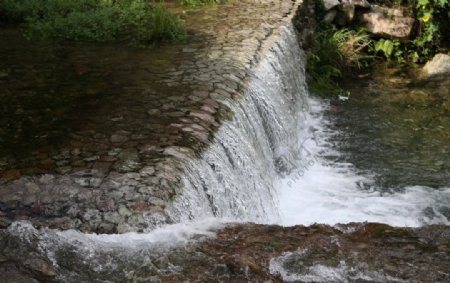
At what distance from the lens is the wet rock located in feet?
34.7

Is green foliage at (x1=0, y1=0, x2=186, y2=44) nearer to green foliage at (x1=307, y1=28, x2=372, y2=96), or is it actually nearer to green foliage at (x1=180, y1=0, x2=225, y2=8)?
green foliage at (x1=180, y1=0, x2=225, y2=8)

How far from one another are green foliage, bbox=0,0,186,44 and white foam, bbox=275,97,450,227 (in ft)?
8.72

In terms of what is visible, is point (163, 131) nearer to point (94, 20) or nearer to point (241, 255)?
point (241, 255)

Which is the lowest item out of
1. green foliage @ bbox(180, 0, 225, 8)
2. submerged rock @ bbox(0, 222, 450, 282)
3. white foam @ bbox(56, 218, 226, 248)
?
white foam @ bbox(56, 218, 226, 248)

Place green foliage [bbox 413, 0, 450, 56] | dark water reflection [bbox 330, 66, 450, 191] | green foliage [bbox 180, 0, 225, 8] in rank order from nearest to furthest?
dark water reflection [bbox 330, 66, 450, 191]
green foliage [bbox 180, 0, 225, 8]
green foliage [bbox 413, 0, 450, 56]

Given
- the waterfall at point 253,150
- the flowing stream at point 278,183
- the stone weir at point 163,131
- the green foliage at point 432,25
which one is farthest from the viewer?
the green foliage at point 432,25

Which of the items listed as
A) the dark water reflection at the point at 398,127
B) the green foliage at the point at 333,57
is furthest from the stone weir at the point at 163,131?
→ the green foliage at the point at 333,57

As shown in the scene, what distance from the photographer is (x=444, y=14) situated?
11.0 m

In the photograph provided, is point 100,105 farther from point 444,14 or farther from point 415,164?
point 444,14

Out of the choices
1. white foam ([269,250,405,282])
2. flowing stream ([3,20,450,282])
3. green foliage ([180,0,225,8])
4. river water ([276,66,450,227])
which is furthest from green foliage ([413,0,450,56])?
white foam ([269,250,405,282])

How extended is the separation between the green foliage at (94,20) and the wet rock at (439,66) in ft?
16.9

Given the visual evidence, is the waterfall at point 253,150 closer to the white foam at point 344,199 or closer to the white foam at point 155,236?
the white foam at point 155,236

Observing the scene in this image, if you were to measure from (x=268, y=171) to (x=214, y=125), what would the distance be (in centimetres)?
123

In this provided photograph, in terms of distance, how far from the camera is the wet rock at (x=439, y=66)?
416 inches
